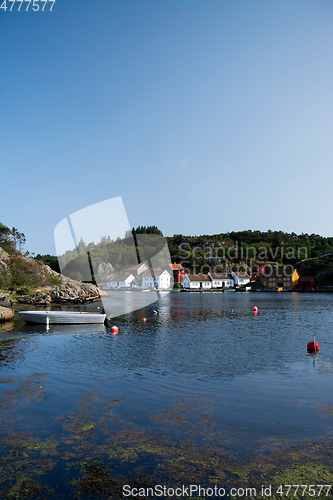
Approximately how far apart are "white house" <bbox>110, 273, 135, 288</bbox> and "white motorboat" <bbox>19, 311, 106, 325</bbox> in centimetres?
10291

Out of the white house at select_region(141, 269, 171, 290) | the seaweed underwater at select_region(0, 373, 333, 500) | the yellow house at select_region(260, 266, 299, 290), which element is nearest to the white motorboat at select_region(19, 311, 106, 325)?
the seaweed underwater at select_region(0, 373, 333, 500)

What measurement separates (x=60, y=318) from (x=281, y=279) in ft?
351

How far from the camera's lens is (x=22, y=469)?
7520mm

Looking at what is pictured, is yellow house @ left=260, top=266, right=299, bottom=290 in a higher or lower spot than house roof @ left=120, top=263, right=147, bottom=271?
lower

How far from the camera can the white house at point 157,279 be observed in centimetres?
12900

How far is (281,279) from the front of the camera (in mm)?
124438

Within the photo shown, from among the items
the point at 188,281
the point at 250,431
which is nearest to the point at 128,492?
the point at 250,431

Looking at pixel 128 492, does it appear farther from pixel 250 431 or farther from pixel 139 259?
Result: pixel 139 259

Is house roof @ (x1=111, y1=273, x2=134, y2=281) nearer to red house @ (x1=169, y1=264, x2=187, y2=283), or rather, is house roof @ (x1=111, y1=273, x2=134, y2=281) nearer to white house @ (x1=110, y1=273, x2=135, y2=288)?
white house @ (x1=110, y1=273, x2=135, y2=288)

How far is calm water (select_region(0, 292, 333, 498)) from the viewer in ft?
26.3

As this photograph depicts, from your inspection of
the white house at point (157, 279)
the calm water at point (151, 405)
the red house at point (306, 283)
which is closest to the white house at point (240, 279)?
the red house at point (306, 283)

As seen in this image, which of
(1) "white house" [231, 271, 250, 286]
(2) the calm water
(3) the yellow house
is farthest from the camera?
(1) "white house" [231, 271, 250, 286]

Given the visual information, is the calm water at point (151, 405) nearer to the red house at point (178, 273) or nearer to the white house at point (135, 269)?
the red house at point (178, 273)

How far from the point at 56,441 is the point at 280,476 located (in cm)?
596
